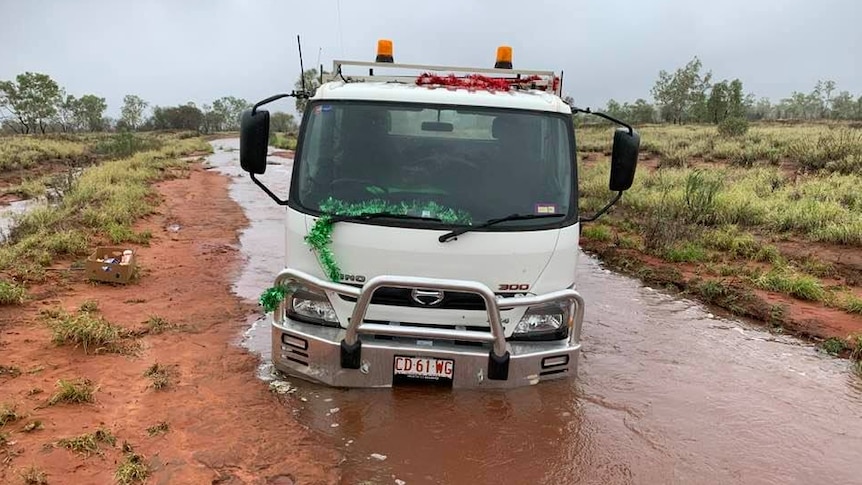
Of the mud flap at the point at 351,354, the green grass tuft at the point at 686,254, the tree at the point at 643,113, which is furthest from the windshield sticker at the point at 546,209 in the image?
the tree at the point at 643,113

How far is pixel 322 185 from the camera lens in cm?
396

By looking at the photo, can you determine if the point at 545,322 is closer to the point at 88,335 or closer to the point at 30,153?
the point at 88,335

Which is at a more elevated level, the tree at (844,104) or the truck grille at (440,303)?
the tree at (844,104)

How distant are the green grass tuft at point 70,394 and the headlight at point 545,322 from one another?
291 centimetres

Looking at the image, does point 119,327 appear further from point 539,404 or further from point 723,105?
point 723,105

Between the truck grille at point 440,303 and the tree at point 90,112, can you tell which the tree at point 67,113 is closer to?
the tree at point 90,112

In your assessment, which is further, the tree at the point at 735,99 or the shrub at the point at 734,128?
the tree at the point at 735,99

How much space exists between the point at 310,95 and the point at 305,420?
7.71 ft

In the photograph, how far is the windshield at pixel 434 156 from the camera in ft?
12.9

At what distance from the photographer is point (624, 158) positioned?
157 inches

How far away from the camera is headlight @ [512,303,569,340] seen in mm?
3867

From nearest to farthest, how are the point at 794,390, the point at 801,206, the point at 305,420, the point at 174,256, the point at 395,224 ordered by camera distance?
the point at 395,224 < the point at 305,420 < the point at 794,390 < the point at 174,256 < the point at 801,206

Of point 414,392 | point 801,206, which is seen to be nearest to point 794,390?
point 414,392

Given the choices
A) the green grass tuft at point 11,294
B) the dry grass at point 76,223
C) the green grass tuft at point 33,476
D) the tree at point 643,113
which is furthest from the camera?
the tree at point 643,113
